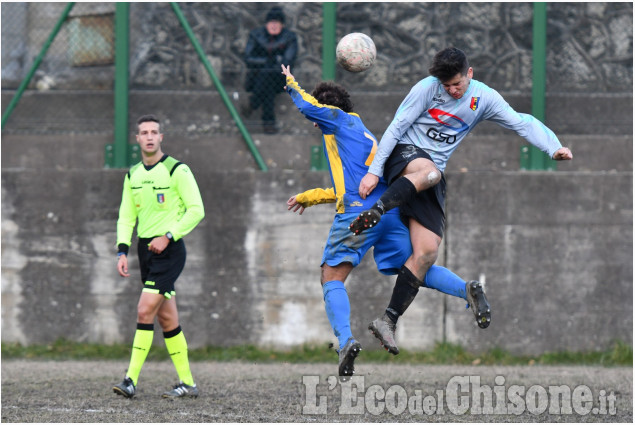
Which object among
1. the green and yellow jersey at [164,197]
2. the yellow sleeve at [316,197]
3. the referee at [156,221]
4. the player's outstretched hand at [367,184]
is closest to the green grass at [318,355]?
the referee at [156,221]

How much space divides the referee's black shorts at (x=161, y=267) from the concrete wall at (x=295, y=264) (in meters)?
→ 2.23

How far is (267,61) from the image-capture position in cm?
1107

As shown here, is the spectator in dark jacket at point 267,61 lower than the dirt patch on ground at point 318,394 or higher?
higher

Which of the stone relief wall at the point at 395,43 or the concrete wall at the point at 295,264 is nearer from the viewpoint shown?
the concrete wall at the point at 295,264

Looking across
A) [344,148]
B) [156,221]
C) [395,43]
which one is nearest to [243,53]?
[395,43]

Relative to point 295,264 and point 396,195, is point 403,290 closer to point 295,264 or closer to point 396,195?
point 396,195

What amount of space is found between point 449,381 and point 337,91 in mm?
3494

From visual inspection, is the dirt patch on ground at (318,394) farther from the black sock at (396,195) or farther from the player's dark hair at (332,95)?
the player's dark hair at (332,95)

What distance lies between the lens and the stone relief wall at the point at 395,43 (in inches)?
436

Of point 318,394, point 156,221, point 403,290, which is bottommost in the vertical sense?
point 318,394

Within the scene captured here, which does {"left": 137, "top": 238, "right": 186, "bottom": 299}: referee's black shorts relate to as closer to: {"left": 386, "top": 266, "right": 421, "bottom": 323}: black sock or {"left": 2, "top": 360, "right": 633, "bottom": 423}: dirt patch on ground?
{"left": 2, "top": 360, "right": 633, "bottom": 423}: dirt patch on ground

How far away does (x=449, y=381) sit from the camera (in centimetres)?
953

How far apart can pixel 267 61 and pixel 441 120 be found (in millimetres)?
4441

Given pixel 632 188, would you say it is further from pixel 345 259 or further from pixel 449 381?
pixel 345 259
